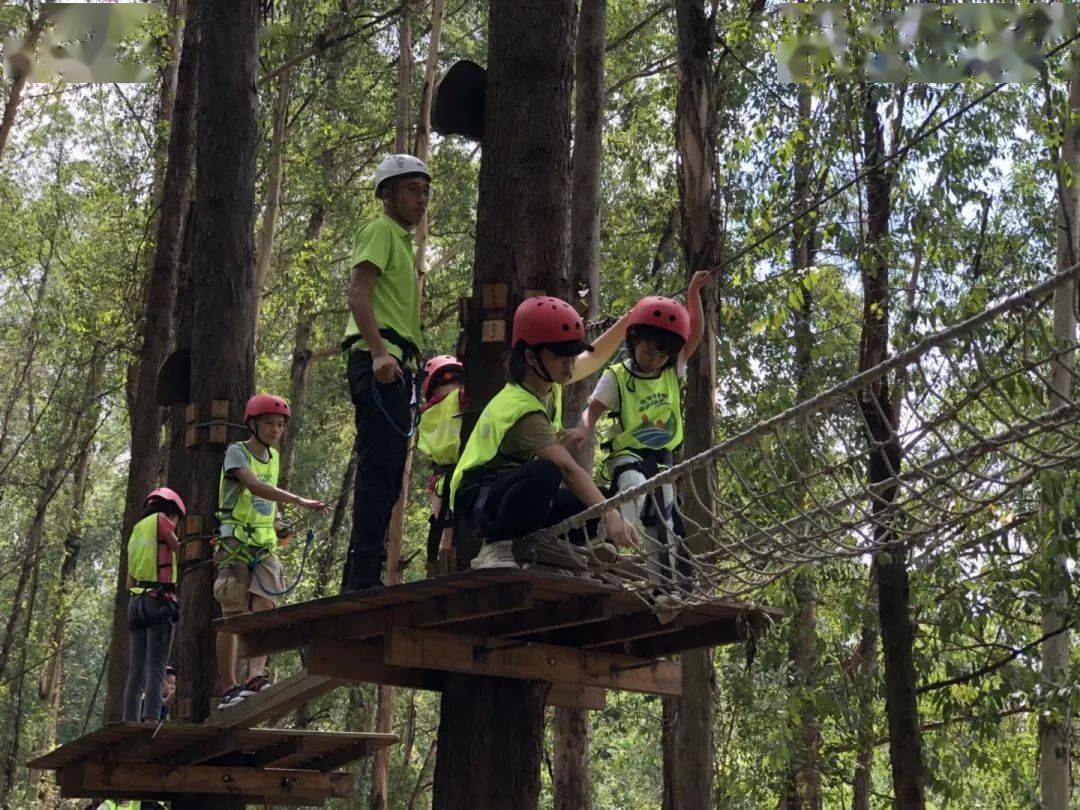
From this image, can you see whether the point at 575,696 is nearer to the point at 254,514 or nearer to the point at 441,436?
the point at 441,436

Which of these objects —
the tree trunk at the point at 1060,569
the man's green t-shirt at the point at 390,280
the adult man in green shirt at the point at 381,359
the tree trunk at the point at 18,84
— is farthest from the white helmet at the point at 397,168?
the tree trunk at the point at 18,84

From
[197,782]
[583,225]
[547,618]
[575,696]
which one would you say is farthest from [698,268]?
[547,618]

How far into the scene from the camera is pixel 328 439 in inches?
871

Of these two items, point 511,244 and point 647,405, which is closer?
point 647,405

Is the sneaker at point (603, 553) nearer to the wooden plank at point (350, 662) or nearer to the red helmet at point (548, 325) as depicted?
the red helmet at point (548, 325)

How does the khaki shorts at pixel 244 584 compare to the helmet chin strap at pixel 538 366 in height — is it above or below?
below

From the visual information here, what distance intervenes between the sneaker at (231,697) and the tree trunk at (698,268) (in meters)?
2.82

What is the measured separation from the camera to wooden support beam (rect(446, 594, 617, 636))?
409 centimetres

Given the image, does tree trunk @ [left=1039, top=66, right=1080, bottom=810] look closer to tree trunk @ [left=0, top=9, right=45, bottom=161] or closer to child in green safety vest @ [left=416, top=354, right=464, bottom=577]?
child in green safety vest @ [left=416, top=354, right=464, bottom=577]

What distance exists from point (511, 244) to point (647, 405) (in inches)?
31.3

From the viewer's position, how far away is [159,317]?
11.1m

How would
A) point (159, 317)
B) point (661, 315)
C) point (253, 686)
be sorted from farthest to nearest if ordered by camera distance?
point (159, 317) → point (253, 686) → point (661, 315)

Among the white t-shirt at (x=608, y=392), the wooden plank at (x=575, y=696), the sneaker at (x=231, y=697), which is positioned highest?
the white t-shirt at (x=608, y=392)

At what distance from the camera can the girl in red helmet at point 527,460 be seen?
4.10 metres
